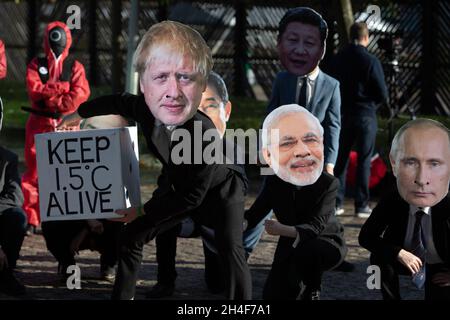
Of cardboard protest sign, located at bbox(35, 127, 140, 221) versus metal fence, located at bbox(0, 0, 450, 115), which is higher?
metal fence, located at bbox(0, 0, 450, 115)

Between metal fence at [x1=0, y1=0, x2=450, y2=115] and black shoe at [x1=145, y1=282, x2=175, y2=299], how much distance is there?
7.60 m

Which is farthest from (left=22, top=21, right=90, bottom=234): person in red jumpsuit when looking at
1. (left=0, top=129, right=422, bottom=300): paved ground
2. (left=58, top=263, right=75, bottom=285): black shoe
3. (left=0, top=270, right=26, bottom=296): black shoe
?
(left=0, top=270, right=26, bottom=296): black shoe

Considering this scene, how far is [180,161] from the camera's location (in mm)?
6980

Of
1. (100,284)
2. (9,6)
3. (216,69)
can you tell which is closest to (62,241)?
(100,284)

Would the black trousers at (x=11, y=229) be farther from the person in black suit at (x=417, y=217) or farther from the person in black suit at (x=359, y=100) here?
the person in black suit at (x=359, y=100)

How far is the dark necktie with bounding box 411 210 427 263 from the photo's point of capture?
664 centimetres

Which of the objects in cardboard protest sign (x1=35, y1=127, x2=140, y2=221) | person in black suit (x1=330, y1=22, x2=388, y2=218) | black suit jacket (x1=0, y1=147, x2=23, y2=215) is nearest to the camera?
cardboard protest sign (x1=35, y1=127, x2=140, y2=221)

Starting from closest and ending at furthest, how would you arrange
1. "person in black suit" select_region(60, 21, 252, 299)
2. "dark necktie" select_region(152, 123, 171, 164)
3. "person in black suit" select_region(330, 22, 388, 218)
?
"person in black suit" select_region(60, 21, 252, 299) → "dark necktie" select_region(152, 123, 171, 164) → "person in black suit" select_region(330, 22, 388, 218)

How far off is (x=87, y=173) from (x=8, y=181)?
876 millimetres

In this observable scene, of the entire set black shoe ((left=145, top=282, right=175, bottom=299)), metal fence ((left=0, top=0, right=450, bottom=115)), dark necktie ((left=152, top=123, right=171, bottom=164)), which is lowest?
black shoe ((left=145, top=282, right=175, bottom=299))

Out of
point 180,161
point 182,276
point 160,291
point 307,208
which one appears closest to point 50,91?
point 182,276

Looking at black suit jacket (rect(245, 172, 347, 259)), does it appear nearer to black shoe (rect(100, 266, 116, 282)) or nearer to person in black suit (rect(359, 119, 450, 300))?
person in black suit (rect(359, 119, 450, 300))

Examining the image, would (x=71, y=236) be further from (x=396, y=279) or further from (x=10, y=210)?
(x=396, y=279)
